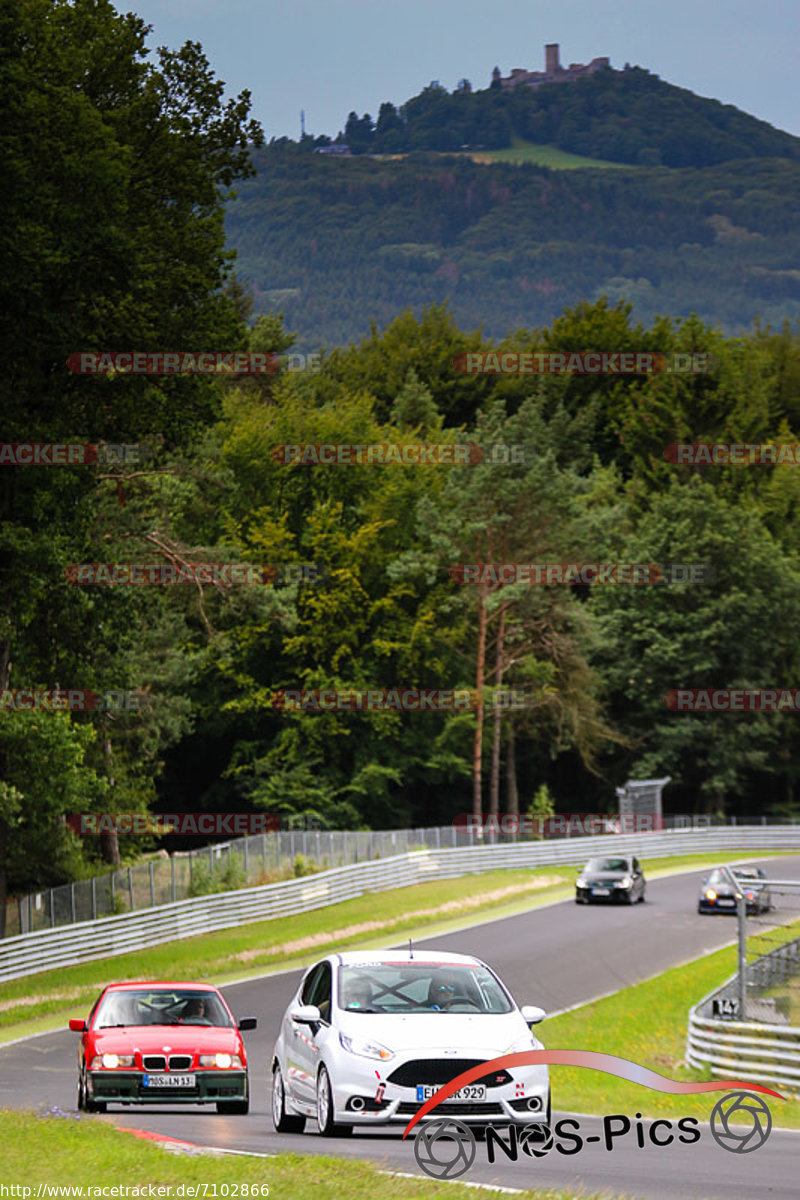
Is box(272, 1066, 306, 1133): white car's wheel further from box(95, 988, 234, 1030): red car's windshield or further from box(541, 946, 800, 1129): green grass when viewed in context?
box(541, 946, 800, 1129): green grass

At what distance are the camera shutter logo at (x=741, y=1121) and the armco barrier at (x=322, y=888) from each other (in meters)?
19.9

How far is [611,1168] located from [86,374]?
23425 mm

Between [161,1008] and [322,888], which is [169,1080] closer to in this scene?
[161,1008]

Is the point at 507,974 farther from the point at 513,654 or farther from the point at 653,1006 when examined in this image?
the point at 513,654

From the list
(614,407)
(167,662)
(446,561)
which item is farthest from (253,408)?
(614,407)

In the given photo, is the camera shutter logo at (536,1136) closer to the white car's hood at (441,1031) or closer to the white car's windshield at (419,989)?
the white car's hood at (441,1031)

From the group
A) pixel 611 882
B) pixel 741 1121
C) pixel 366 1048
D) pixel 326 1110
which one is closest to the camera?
pixel 366 1048

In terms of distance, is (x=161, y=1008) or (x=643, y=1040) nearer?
(x=161, y=1008)

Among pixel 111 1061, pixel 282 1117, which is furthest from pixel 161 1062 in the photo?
pixel 282 1117

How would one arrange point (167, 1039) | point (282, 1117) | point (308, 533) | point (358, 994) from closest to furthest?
1. point (358, 994)
2. point (282, 1117)
3. point (167, 1039)
4. point (308, 533)

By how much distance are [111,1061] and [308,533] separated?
58951 millimetres

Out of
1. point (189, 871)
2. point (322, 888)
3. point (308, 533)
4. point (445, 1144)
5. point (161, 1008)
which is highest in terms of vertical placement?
point (308, 533)

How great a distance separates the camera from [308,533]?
240ft

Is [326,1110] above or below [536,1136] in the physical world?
above
